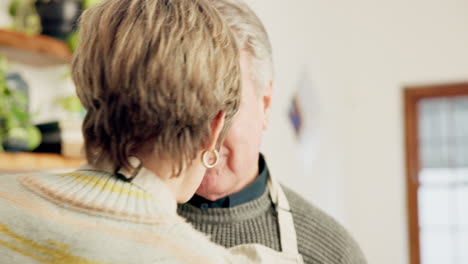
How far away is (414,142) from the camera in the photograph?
17.5 feet

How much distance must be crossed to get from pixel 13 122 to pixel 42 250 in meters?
1.04

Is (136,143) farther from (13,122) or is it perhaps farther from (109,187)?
(13,122)

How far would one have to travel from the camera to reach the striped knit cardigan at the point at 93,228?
0.65 m

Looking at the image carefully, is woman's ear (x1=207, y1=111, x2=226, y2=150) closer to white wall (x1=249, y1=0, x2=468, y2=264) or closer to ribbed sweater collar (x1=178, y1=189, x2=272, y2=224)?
ribbed sweater collar (x1=178, y1=189, x2=272, y2=224)

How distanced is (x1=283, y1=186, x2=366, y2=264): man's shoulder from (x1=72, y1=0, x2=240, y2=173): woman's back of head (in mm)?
609

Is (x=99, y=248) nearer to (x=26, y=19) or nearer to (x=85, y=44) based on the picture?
(x=85, y=44)

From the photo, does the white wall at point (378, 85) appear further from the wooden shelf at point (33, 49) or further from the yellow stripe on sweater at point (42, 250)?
the yellow stripe on sweater at point (42, 250)

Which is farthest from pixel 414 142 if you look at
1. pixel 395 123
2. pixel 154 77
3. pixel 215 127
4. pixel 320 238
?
pixel 154 77

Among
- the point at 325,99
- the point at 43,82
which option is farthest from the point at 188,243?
the point at 325,99

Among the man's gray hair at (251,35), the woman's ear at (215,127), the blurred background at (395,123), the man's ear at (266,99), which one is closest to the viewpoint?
the woman's ear at (215,127)

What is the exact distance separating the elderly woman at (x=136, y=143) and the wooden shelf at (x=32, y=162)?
2.88 ft

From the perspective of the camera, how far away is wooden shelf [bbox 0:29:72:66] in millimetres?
1640

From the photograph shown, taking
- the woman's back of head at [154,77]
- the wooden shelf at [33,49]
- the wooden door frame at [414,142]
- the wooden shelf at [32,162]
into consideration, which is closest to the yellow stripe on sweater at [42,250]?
the woman's back of head at [154,77]

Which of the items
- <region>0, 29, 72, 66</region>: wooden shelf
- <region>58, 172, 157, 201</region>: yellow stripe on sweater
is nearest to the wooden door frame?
<region>0, 29, 72, 66</region>: wooden shelf
